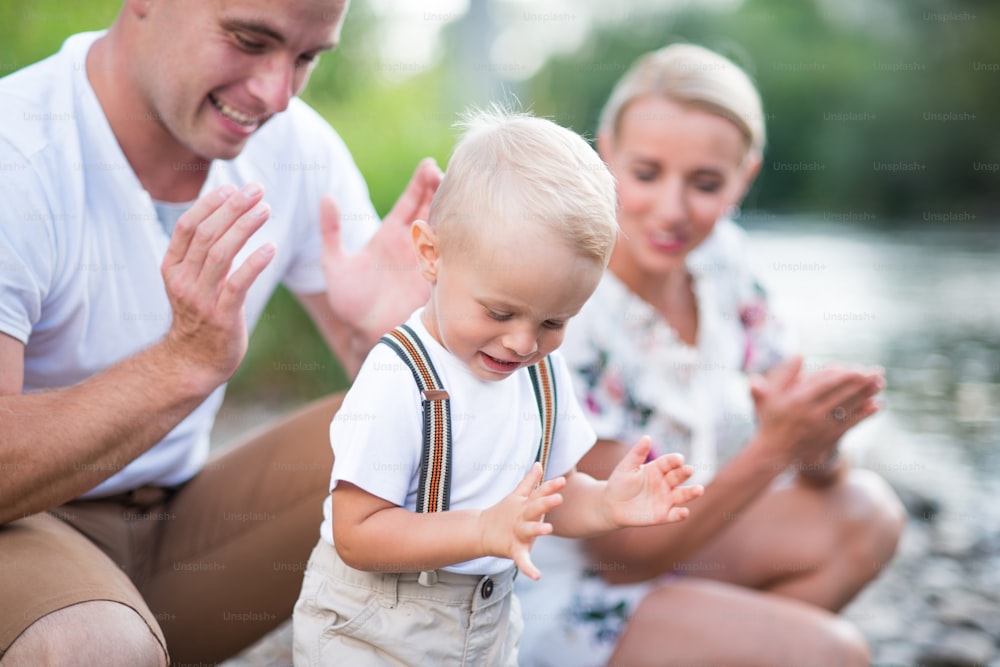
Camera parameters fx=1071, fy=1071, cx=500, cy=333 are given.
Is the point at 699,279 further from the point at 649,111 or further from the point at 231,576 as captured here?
the point at 231,576

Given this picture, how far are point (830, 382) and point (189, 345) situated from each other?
4.36 ft

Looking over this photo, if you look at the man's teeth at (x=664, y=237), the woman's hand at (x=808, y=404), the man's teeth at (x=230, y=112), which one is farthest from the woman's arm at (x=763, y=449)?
the man's teeth at (x=230, y=112)

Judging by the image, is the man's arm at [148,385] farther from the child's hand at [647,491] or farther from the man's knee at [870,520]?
the man's knee at [870,520]

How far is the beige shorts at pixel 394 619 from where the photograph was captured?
170 centimetres

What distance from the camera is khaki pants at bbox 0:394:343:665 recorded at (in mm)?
2395

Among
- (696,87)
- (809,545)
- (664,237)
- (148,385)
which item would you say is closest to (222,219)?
(148,385)

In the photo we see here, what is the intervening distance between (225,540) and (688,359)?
1.21 m

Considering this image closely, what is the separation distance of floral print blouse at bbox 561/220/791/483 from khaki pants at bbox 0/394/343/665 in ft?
2.06

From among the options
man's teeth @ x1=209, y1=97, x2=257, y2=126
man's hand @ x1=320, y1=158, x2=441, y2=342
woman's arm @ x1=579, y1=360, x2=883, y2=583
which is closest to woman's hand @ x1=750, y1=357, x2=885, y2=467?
woman's arm @ x1=579, y1=360, x2=883, y2=583

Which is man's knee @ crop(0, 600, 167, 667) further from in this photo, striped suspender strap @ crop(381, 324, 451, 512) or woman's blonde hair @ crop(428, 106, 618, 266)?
woman's blonde hair @ crop(428, 106, 618, 266)

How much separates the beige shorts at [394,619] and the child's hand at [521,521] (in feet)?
0.84

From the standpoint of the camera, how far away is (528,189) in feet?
5.13

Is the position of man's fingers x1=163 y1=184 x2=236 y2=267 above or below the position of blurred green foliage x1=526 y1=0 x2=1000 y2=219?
below

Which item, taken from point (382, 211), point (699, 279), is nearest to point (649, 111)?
point (699, 279)
